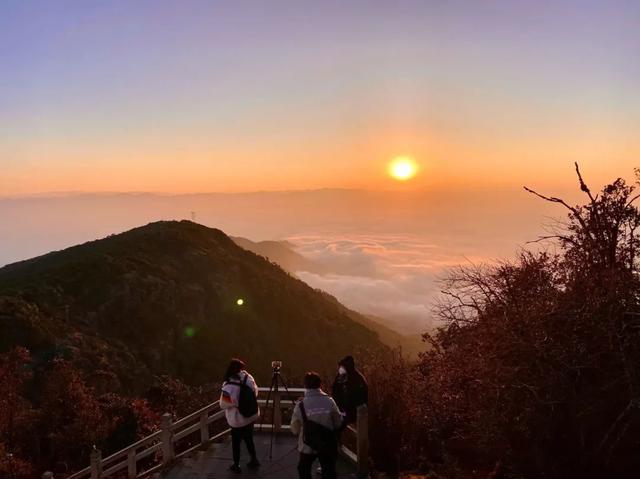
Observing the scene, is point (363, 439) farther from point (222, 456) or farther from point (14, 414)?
point (14, 414)

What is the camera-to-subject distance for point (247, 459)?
9.38 m

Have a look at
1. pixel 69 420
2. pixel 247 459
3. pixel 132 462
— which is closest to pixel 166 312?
pixel 69 420

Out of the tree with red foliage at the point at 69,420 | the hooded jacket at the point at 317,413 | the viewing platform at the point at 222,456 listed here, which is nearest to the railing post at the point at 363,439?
the viewing platform at the point at 222,456

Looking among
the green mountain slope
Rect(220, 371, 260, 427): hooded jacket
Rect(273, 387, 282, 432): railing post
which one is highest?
Rect(220, 371, 260, 427): hooded jacket

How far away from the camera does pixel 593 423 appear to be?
7.69 metres

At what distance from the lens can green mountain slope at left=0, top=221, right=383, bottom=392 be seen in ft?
103

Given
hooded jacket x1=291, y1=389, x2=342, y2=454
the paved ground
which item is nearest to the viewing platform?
the paved ground

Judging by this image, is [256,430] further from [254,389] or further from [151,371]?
[151,371]

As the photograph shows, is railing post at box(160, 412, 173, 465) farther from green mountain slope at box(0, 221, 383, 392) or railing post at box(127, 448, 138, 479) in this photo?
green mountain slope at box(0, 221, 383, 392)

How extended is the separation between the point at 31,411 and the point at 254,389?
1326cm

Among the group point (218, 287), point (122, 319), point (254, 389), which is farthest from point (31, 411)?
point (218, 287)

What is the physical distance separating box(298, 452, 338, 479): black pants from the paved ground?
3.47 ft

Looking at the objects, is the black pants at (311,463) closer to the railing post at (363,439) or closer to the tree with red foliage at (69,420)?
the railing post at (363,439)

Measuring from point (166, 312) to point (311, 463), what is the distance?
123 feet
